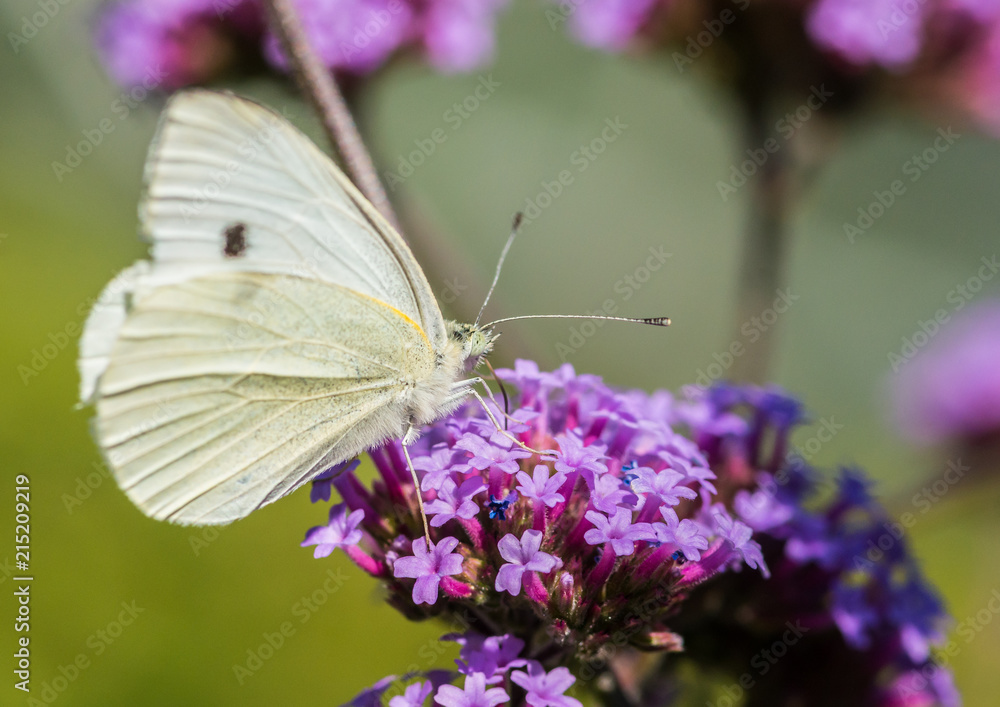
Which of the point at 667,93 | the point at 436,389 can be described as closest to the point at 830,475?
the point at 436,389

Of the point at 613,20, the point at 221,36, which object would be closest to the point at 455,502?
the point at 613,20

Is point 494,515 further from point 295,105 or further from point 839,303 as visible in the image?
point 839,303

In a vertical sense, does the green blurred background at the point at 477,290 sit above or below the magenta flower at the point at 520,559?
below

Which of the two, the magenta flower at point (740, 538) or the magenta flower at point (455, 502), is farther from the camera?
the magenta flower at point (740, 538)

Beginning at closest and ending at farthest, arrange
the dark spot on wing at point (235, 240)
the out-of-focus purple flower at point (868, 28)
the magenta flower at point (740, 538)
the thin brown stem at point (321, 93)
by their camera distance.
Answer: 1. the magenta flower at point (740, 538)
2. the thin brown stem at point (321, 93)
3. the dark spot on wing at point (235, 240)
4. the out-of-focus purple flower at point (868, 28)

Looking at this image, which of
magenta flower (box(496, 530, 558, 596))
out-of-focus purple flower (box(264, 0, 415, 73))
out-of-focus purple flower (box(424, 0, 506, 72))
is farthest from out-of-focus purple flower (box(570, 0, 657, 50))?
magenta flower (box(496, 530, 558, 596))

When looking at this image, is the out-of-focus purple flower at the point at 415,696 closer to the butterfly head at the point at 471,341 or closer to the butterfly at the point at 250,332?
the butterfly at the point at 250,332

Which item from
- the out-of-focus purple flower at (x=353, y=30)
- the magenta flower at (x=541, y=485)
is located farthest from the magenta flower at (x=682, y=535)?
the out-of-focus purple flower at (x=353, y=30)
